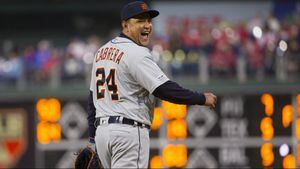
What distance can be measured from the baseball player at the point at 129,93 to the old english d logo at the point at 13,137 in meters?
7.40

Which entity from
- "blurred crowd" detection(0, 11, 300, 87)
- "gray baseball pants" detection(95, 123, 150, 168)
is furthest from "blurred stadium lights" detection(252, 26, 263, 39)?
"gray baseball pants" detection(95, 123, 150, 168)

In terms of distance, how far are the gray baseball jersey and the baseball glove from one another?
1.08 feet

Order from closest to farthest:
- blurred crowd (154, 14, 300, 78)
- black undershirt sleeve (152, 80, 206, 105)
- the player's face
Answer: black undershirt sleeve (152, 80, 206, 105) < the player's face < blurred crowd (154, 14, 300, 78)

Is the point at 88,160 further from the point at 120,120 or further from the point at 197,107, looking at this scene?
the point at 197,107

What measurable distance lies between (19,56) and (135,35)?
8.95 m

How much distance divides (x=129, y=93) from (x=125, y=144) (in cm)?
40

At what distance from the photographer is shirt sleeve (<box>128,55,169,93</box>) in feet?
18.0

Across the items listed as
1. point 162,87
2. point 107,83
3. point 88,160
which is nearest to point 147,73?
point 162,87

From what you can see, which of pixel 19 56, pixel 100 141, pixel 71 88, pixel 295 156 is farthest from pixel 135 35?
pixel 19 56

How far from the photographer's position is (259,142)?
11867 millimetres

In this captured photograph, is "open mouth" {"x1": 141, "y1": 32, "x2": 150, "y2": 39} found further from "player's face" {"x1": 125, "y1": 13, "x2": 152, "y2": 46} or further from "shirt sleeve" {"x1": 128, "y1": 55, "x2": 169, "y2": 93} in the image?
"shirt sleeve" {"x1": 128, "y1": 55, "x2": 169, "y2": 93}

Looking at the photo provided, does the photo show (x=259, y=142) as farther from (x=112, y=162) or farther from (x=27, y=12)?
(x=27, y=12)

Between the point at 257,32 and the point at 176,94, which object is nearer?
the point at 176,94

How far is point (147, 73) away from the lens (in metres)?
5.50
